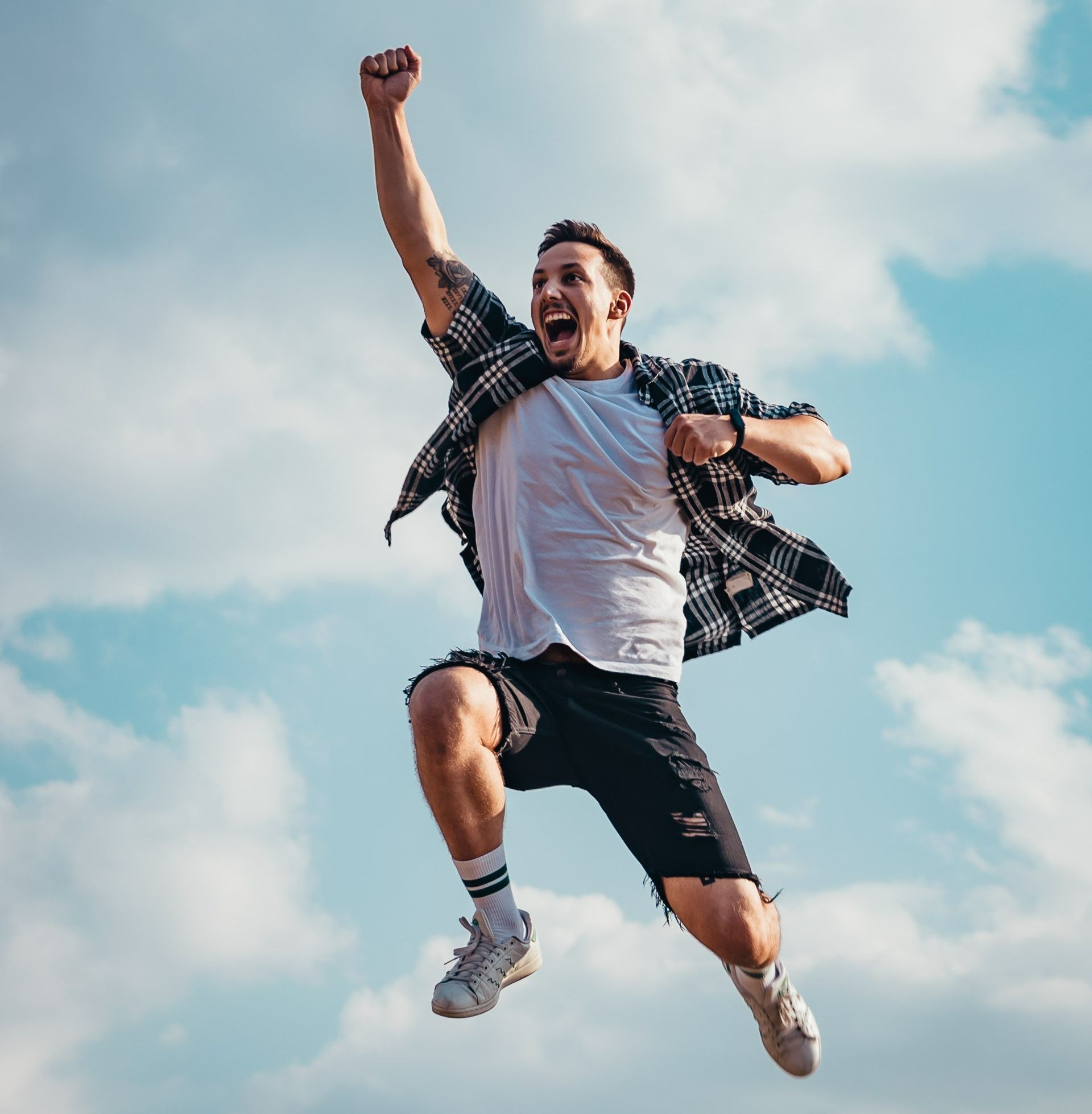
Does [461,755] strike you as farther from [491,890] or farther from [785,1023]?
[785,1023]

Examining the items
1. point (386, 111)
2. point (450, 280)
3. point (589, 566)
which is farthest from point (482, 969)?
point (386, 111)

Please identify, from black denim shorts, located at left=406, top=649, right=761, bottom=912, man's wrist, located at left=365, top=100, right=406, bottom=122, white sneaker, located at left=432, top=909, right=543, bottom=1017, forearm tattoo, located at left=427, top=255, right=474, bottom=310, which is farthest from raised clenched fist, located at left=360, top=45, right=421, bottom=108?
white sneaker, located at left=432, top=909, right=543, bottom=1017

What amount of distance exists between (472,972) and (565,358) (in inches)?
99.1

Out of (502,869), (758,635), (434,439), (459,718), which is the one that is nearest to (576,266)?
(434,439)

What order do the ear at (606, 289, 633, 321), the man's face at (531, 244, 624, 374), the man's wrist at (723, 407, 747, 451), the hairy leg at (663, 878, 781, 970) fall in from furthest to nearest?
the ear at (606, 289, 633, 321) < the man's face at (531, 244, 624, 374) < the man's wrist at (723, 407, 747, 451) < the hairy leg at (663, 878, 781, 970)

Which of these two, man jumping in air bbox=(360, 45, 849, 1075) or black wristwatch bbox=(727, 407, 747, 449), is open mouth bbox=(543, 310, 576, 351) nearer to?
man jumping in air bbox=(360, 45, 849, 1075)

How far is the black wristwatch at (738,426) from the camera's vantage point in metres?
5.19

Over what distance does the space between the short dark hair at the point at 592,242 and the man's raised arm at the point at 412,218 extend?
48 centimetres

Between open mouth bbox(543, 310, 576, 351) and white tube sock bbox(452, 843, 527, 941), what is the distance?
2.16 metres

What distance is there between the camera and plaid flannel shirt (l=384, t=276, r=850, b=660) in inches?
212

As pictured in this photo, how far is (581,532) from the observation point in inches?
201

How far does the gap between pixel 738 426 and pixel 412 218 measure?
1.69 meters

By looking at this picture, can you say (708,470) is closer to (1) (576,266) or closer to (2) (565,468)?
(2) (565,468)

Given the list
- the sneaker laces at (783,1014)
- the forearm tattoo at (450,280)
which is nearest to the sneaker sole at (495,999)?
the sneaker laces at (783,1014)
